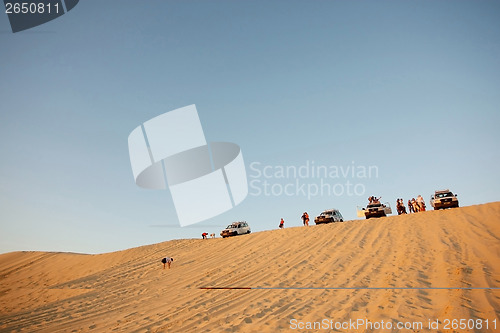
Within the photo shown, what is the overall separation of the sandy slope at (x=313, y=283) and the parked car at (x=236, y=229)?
6584 mm

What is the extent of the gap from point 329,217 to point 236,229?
7885mm

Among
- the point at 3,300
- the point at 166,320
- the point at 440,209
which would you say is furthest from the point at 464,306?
the point at 3,300

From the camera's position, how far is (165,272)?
15.5 metres

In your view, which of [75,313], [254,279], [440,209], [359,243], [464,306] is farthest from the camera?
[440,209]

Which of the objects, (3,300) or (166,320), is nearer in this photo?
(166,320)

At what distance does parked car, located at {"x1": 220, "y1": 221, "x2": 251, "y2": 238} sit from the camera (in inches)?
999

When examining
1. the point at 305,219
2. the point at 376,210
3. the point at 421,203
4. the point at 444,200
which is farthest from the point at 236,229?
the point at 444,200

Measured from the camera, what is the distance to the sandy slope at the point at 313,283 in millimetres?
6969

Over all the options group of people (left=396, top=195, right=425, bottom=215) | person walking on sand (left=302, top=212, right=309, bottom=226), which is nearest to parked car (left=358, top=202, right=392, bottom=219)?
group of people (left=396, top=195, right=425, bottom=215)

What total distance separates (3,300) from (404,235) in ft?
76.0

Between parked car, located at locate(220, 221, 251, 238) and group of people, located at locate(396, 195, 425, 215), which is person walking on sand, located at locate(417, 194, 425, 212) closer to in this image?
group of people, located at locate(396, 195, 425, 215)

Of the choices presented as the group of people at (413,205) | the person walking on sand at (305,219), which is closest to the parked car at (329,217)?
the person walking on sand at (305,219)

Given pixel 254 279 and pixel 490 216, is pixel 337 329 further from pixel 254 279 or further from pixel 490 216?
pixel 490 216

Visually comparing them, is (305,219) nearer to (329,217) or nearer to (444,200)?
(329,217)
